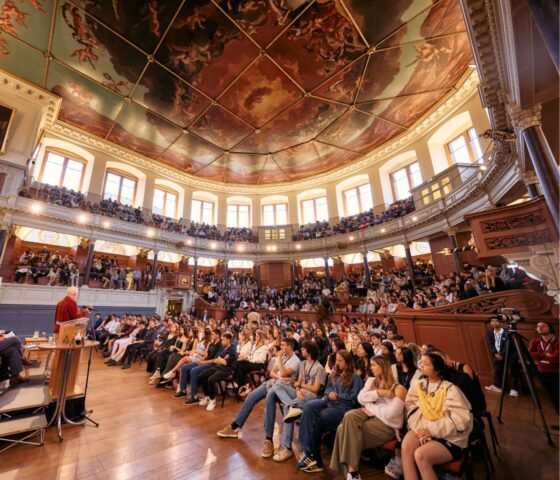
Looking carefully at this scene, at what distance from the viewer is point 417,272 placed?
12812mm

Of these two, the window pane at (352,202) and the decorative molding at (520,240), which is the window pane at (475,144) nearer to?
the window pane at (352,202)

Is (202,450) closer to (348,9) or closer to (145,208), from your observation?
(348,9)

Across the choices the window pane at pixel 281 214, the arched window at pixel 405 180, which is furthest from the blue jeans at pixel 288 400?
the window pane at pixel 281 214

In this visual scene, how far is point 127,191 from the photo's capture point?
1570 centimetres

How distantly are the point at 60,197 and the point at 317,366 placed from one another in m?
14.5

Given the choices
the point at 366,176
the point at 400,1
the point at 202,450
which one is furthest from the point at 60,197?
the point at 366,176

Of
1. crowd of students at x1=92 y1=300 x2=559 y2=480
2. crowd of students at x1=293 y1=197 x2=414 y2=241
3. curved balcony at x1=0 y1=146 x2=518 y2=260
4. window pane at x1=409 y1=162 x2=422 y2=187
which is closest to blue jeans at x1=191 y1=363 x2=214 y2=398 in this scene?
crowd of students at x1=92 y1=300 x2=559 y2=480

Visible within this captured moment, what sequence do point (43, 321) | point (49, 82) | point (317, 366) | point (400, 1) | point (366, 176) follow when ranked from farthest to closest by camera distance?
point (366, 176) < point (49, 82) < point (43, 321) < point (400, 1) < point (317, 366)

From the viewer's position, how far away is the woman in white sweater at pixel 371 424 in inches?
82.5

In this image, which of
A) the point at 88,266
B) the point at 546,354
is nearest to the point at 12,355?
the point at 546,354

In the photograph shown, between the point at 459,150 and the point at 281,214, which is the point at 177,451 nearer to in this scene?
the point at 459,150

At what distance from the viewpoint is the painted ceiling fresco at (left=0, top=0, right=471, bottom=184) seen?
25.9 ft

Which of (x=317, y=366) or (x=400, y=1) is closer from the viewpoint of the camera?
(x=317, y=366)

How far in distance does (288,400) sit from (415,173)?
15.3 meters
